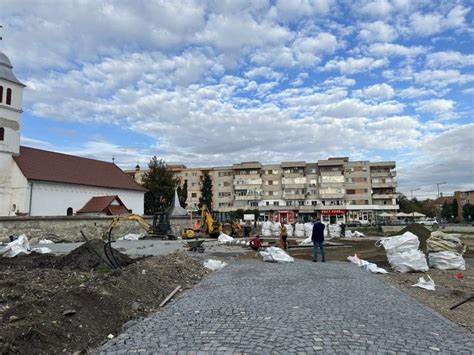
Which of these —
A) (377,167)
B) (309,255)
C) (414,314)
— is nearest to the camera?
(414,314)

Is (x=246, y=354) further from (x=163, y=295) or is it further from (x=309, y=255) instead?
(x=309, y=255)

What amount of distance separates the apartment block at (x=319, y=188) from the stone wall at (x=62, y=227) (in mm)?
50856

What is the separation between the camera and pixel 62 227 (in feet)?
98.9

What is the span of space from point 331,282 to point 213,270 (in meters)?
4.39

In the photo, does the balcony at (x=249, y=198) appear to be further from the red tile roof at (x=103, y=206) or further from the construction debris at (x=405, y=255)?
the construction debris at (x=405, y=255)

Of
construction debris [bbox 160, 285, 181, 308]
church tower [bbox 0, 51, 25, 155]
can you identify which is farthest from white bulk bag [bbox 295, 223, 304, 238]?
church tower [bbox 0, 51, 25, 155]

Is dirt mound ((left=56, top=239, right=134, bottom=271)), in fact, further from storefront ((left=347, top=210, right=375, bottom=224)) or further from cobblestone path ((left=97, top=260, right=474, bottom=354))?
storefront ((left=347, top=210, right=375, bottom=224))

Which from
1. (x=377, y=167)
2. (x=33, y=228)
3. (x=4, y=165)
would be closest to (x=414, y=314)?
(x=33, y=228)

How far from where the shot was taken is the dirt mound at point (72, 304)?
16.6ft

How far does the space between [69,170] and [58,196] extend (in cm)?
511

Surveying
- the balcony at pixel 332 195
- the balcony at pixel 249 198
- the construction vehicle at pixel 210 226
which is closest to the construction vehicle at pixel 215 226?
the construction vehicle at pixel 210 226

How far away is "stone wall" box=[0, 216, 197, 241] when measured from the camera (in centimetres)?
2684

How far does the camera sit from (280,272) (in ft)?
41.4

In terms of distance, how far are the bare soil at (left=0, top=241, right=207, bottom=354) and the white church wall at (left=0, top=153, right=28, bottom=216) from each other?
3121 centimetres
